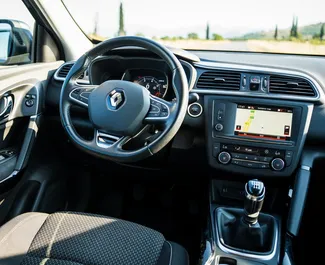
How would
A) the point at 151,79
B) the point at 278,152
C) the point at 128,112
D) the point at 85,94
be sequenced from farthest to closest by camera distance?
the point at 151,79
the point at 278,152
the point at 85,94
the point at 128,112

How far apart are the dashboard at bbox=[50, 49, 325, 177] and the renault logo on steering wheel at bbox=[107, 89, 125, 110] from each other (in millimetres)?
293

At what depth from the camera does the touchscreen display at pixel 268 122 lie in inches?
67.1

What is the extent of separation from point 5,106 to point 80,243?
762 millimetres

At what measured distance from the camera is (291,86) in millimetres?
1742

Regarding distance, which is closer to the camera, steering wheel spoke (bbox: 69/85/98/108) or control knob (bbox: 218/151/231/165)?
steering wheel spoke (bbox: 69/85/98/108)

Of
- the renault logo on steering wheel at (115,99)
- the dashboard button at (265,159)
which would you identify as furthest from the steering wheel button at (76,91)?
the dashboard button at (265,159)

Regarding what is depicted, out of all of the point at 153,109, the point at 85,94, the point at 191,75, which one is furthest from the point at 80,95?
the point at 191,75

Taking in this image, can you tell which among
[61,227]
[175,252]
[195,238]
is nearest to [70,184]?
[195,238]

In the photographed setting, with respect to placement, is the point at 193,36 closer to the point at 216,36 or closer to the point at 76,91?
the point at 216,36

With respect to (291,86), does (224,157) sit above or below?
below

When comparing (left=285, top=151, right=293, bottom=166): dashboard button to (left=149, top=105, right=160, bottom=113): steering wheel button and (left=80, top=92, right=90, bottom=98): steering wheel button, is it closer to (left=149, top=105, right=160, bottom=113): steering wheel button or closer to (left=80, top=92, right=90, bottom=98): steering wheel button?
(left=149, top=105, right=160, bottom=113): steering wheel button

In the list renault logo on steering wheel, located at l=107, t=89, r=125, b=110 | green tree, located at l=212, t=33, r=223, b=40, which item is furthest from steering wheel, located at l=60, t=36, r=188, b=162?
green tree, located at l=212, t=33, r=223, b=40

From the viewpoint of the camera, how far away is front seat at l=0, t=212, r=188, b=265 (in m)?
1.30

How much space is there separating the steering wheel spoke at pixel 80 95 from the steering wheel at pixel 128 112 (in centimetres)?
2
